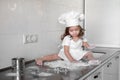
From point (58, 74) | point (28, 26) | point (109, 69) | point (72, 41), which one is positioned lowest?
point (109, 69)

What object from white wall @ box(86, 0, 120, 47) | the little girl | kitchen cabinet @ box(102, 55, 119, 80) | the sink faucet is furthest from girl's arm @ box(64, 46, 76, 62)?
white wall @ box(86, 0, 120, 47)

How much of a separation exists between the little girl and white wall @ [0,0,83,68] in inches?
6.3

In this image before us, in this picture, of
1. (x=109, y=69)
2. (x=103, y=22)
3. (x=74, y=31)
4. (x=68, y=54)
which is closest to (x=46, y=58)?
(x=68, y=54)

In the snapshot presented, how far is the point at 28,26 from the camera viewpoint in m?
1.49

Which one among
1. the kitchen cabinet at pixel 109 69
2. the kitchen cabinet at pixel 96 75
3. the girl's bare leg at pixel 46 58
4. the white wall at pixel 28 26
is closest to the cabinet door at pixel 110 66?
the kitchen cabinet at pixel 109 69

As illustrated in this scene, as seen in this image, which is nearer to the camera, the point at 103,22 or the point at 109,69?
the point at 109,69

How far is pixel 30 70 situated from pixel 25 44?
26cm

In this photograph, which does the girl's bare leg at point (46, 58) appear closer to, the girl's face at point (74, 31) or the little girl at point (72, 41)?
the little girl at point (72, 41)

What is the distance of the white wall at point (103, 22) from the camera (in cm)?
228

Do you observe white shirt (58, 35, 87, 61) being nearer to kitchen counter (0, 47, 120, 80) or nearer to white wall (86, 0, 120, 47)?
kitchen counter (0, 47, 120, 80)

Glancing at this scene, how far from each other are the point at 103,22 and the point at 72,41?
89cm

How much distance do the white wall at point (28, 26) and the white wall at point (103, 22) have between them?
491 mm

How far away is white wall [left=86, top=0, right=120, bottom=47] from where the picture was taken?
7.48 feet

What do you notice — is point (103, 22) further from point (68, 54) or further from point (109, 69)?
point (68, 54)
